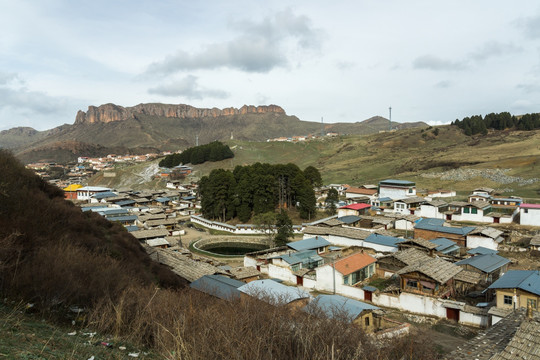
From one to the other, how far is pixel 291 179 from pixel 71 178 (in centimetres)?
7997

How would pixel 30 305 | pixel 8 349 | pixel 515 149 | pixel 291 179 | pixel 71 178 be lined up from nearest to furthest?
pixel 8 349 → pixel 30 305 → pixel 291 179 → pixel 515 149 → pixel 71 178

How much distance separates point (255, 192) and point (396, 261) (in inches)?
925

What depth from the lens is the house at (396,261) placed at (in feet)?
67.8

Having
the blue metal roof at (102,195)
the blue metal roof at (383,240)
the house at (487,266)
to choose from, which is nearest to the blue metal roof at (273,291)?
the house at (487,266)

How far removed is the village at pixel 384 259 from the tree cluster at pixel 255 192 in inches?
114

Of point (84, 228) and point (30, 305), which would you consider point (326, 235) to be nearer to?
point (84, 228)

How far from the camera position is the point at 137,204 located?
52750mm

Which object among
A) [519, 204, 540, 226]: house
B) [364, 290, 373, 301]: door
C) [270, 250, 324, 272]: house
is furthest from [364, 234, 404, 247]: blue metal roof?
[519, 204, 540, 226]: house

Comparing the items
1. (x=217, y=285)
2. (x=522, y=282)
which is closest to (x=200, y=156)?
(x=217, y=285)

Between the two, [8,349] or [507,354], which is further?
[507,354]

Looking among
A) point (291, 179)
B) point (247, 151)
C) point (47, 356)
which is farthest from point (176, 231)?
point (247, 151)

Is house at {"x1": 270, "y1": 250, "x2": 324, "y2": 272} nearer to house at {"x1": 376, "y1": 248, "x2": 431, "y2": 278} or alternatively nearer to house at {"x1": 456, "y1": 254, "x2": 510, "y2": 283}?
house at {"x1": 376, "y1": 248, "x2": 431, "y2": 278}

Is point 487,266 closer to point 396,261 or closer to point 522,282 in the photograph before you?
point 396,261

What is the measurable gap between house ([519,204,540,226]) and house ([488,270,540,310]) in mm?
20673
